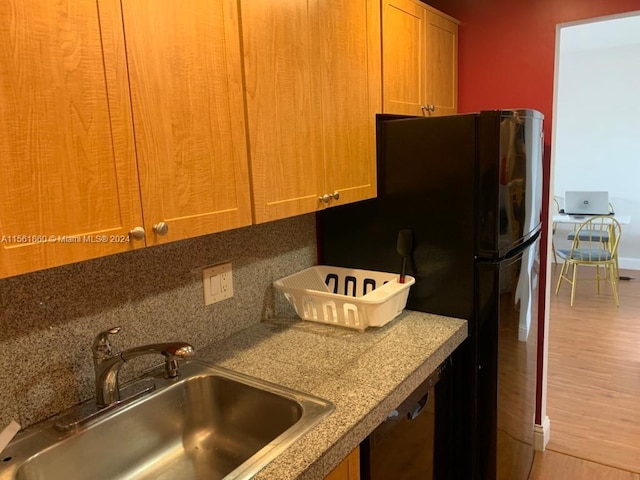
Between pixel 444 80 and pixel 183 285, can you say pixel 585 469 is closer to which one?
pixel 444 80

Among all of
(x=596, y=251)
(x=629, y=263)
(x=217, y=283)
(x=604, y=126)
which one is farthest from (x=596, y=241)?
(x=217, y=283)

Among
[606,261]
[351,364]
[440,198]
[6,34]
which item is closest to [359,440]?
[351,364]

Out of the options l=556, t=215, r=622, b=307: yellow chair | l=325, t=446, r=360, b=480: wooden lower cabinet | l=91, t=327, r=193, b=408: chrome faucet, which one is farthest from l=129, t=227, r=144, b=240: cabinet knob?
l=556, t=215, r=622, b=307: yellow chair

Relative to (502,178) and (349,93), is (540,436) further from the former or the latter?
(349,93)

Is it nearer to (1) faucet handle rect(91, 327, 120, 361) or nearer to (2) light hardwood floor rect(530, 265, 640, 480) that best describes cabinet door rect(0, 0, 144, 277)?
(1) faucet handle rect(91, 327, 120, 361)

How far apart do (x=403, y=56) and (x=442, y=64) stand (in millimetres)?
397

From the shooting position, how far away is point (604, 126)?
5.64 meters

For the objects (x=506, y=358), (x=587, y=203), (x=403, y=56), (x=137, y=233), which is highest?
(x=403, y=56)

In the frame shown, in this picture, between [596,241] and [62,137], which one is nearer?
[62,137]

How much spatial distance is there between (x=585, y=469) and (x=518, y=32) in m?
2.03

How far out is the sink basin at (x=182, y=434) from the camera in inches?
42.8

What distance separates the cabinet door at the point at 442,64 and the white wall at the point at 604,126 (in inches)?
149

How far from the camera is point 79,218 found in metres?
0.91

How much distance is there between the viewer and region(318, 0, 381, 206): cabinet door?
149 centimetres
